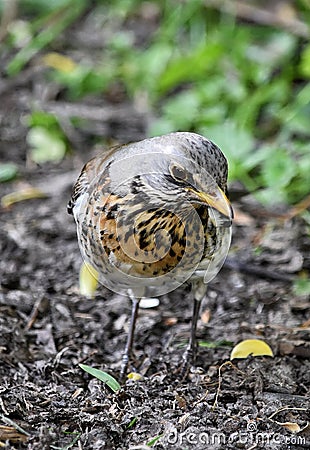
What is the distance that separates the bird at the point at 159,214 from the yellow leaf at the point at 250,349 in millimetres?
469

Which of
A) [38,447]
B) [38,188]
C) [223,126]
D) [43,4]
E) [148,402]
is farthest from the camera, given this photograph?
[43,4]

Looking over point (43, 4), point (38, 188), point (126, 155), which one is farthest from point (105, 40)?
point (126, 155)

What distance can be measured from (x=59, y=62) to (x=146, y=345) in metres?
4.66

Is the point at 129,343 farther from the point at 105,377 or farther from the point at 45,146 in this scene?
the point at 45,146

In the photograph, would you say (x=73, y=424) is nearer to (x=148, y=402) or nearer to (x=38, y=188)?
(x=148, y=402)

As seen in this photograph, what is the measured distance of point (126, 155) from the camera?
4223 mm

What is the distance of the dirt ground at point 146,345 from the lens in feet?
11.7

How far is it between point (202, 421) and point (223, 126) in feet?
10.9

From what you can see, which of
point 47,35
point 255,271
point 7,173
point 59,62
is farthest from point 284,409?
point 47,35

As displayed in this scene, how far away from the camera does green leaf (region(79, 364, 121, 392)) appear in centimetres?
399

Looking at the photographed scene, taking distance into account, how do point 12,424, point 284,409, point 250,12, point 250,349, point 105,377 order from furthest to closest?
point 250,12 → point 250,349 → point 105,377 → point 284,409 → point 12,424

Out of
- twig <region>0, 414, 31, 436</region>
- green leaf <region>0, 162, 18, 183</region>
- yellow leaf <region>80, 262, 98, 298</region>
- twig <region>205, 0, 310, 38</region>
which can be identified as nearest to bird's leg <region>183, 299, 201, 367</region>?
yellow leaf <region>80, 262, 98, 298</region>

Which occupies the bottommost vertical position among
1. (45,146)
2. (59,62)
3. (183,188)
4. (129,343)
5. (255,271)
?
(45,146)

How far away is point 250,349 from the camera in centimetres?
448
